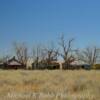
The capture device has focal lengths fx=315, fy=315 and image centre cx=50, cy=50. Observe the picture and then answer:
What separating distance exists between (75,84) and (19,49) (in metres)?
81.3

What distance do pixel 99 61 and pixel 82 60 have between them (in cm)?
607

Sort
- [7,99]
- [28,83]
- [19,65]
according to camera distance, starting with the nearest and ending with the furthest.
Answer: [7,99]
[28,83]
[19,65]

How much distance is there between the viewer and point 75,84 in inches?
707

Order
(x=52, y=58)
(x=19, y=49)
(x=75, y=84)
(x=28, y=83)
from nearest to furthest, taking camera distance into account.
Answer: (x=75, y=84) < (x=28, y=83) < (x=52, y=58) < (x=19, y=49)

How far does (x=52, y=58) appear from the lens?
90.3m

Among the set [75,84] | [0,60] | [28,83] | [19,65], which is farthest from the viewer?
[0,60]

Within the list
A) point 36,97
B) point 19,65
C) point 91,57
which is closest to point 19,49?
point 19,65

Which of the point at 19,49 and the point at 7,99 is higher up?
the point at 19,49

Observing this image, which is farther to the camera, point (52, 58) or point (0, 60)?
point (0, 60)

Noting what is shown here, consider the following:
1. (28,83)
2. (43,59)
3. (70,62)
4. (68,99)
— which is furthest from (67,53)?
(68,99)

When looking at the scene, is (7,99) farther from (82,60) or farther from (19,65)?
(82,60)

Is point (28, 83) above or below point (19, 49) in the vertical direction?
below

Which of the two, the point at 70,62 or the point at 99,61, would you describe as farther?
the point at 99,61

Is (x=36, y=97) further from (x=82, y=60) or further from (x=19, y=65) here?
(x=82, y=60)
